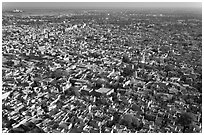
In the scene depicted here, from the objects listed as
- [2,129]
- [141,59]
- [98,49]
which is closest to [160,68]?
[141,59]

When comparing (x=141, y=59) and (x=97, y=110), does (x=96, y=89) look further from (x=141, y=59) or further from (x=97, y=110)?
(x=141, y=59)

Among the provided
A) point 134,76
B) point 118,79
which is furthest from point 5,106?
point 134,76

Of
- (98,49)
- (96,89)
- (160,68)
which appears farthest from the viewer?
(98,49)

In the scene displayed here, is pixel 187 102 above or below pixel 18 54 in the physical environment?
below

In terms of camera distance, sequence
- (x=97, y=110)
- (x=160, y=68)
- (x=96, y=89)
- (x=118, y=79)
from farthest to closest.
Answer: (x=160, y=68)
(x=118, y=79)
(x=96, y=89)
(x=97, y=110)

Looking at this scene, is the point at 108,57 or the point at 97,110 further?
the point at 108,57

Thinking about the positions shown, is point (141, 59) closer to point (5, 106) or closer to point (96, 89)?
point (96, 89)

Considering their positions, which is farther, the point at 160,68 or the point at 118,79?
the point at 160,68

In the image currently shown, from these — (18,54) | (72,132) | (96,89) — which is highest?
(18,54)

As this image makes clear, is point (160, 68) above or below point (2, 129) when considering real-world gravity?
above
